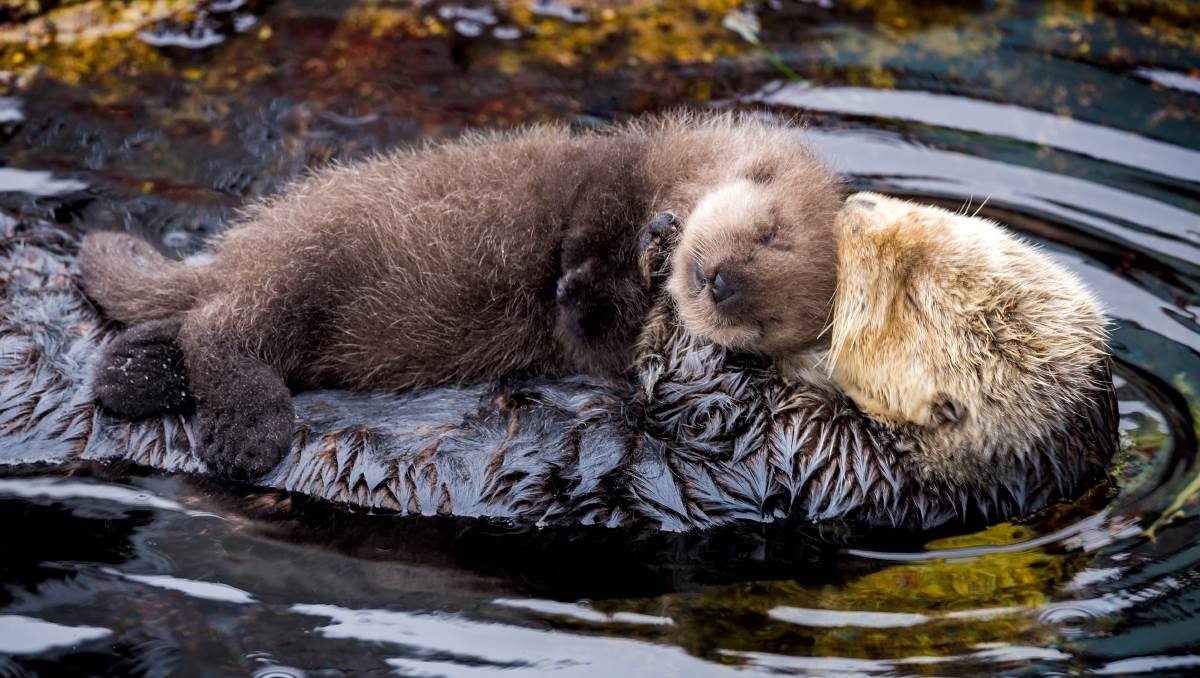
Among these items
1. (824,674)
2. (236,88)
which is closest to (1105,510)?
(824,674)

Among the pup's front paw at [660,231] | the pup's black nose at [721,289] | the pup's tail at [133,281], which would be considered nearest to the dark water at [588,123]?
the pup's tail at [133,281]

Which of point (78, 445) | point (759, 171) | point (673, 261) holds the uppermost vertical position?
point (759, 171)

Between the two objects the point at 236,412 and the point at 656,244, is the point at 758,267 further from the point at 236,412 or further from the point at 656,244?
the point at 236,412

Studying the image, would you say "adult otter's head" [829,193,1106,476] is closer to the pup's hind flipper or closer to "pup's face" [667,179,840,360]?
"pup's face" [667,179,840,360]

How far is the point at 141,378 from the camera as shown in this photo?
3426 millimetres

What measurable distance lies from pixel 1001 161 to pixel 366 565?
3.34m

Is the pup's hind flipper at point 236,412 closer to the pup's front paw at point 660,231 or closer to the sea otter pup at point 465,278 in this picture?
the sea otter pup at point 465,278

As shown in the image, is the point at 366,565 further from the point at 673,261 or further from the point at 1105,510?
the point at 1105,510

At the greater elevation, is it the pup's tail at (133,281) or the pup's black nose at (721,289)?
the pup's black nose at (721,289)

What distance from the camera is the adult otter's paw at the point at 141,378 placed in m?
3.43

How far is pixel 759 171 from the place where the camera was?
3.47 m

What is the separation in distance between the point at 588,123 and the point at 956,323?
2.31m

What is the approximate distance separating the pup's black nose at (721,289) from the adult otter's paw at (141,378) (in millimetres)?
1628

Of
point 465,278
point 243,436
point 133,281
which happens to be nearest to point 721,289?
point 465,278
